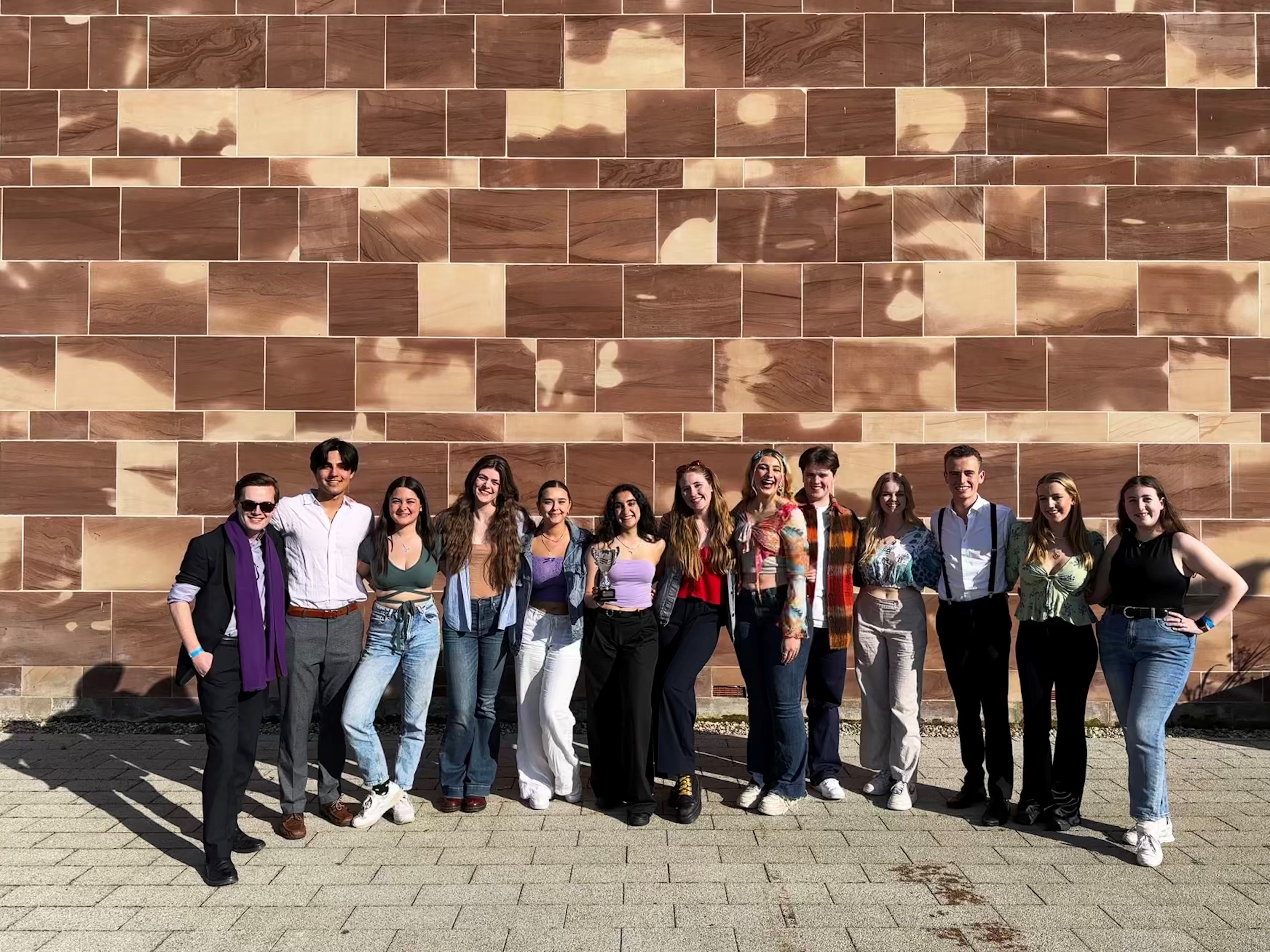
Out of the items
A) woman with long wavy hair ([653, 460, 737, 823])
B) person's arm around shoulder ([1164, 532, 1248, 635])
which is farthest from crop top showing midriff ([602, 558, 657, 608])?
person's arm around shoulder ([1164, 532, 1248, 635])

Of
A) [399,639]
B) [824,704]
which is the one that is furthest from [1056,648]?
[399,639]

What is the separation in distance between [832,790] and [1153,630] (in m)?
1.89

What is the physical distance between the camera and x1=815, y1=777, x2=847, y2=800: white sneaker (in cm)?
557

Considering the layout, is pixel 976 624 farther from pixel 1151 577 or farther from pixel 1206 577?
pixel 1206 577

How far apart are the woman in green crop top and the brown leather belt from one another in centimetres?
24

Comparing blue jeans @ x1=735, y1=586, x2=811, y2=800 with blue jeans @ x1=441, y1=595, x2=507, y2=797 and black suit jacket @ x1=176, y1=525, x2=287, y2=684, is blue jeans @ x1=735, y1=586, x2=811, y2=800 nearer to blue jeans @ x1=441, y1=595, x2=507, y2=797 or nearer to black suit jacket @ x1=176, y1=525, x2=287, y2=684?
blue jeans @ x1=441, y1=595, x2=507, y2=797

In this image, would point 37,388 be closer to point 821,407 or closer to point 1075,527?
point 821,407

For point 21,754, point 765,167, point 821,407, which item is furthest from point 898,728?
point 21,754

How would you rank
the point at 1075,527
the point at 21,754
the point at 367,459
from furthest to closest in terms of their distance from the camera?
the point at 367,459 < the point at 21,754 < the point at 1075,527

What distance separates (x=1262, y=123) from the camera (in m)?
7.34

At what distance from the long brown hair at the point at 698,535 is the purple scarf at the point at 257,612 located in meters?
2.06

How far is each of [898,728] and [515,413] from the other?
3508mm

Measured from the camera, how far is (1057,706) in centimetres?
517

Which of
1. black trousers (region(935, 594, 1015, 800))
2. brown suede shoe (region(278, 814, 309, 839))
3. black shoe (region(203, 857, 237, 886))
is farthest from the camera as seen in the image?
black trousers (region(935, 594, 1015, 800))
